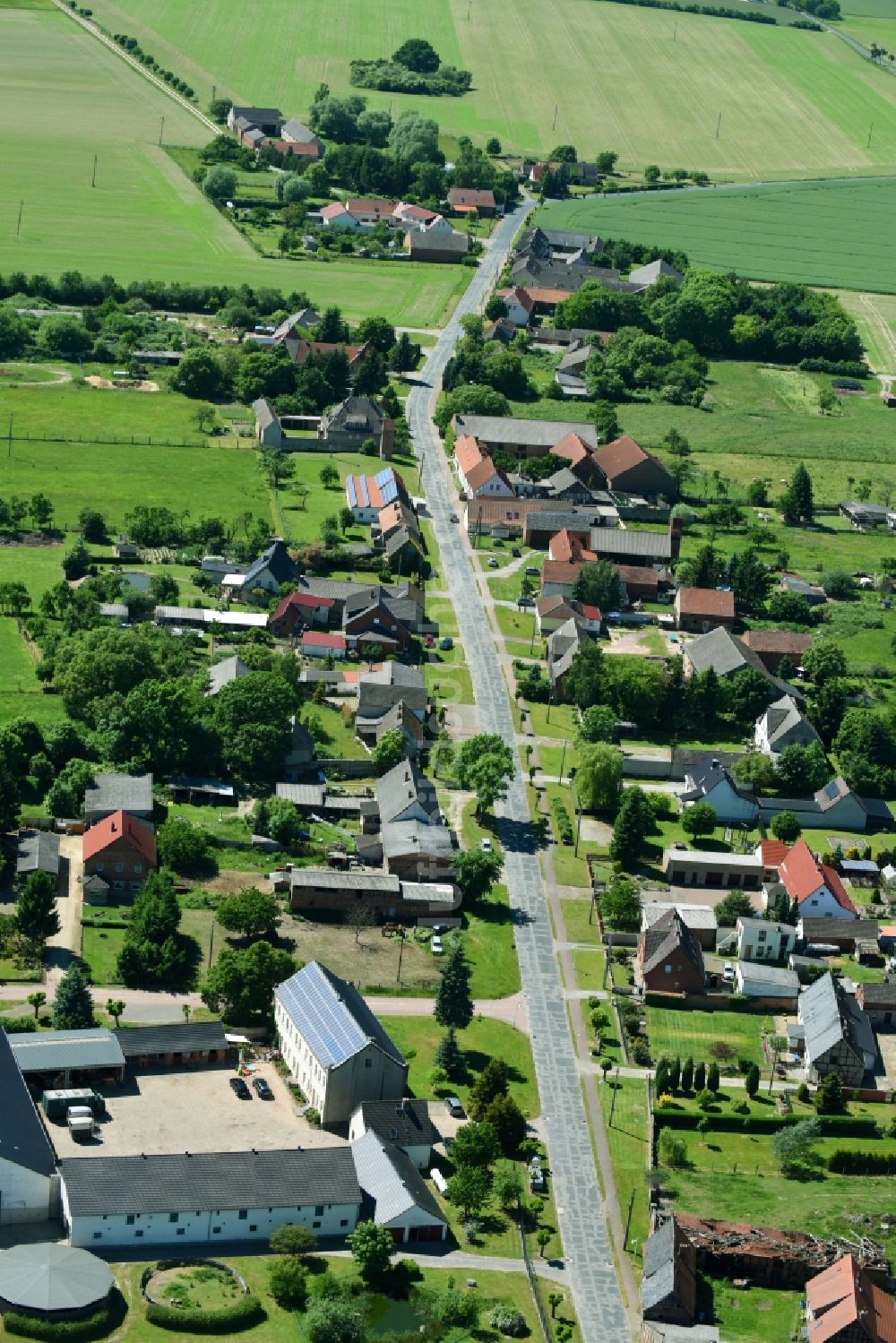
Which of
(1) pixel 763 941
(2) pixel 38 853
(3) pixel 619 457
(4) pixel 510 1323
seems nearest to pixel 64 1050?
(2) pixel 38 853

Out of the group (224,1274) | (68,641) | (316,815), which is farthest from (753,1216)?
(68,641)

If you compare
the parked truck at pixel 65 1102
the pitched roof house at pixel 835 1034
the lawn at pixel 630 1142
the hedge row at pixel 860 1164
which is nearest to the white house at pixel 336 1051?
the parked truck at pixel 65 1102

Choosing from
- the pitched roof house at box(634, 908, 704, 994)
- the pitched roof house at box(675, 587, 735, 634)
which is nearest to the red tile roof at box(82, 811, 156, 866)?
the pitched roof house at box(634, 908, 704, 994)

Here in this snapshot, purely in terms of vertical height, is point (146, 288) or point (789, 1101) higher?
point (789, 1101)

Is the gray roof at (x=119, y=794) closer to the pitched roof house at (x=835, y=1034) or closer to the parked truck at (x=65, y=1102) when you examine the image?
the parked truck at (x=65, y=1102)

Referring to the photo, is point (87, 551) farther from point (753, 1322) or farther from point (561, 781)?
point (753, 1322)

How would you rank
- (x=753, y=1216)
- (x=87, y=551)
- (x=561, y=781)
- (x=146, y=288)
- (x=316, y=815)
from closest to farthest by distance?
(x=753, y=1216), (x=316, y=815), (x=561, y=781), (x=87, y=551), (x=146, y=288)
